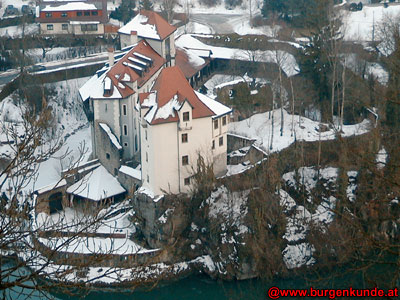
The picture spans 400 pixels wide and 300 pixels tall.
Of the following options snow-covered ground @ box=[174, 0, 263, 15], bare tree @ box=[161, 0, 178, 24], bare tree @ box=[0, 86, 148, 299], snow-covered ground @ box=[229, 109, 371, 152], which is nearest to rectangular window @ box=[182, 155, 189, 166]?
snow-covered ground @ box=[229, 109, 371, 152]

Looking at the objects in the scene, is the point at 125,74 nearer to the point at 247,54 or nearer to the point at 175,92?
the point at 175,92

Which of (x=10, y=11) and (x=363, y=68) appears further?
(x=10, y=11)

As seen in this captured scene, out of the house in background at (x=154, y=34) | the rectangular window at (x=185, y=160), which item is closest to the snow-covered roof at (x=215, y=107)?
the rectangular window at (x=185, y=160)

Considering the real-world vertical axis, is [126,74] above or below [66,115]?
above

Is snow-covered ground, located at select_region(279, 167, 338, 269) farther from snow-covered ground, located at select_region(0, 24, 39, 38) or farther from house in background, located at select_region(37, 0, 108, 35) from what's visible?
snow-covered ground, located at select_region(0, 24, 39, 38)

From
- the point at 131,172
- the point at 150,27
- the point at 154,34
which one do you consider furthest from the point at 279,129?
the point at 150,27

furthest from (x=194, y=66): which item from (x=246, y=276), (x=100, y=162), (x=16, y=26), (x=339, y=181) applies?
(x=16, y=26)

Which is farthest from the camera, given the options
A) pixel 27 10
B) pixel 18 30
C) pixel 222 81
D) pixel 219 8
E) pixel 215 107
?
pixel 219 8
